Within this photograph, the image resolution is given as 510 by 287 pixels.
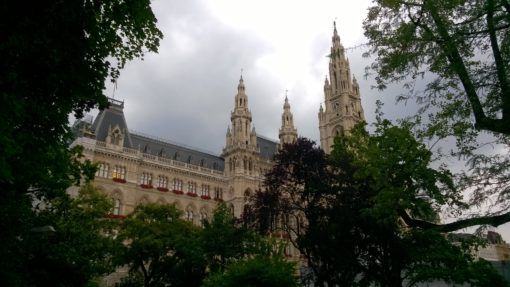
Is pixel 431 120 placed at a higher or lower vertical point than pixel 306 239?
higher

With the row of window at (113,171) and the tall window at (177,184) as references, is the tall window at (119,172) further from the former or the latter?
the tall window at (177,184)

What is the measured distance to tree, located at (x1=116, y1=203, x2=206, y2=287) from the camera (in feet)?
94.1

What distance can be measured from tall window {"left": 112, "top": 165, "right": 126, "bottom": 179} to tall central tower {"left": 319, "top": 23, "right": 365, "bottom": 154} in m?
33.7

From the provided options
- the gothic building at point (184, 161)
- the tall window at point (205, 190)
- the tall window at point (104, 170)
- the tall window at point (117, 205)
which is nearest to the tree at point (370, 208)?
the gothic building at point (184, 161)

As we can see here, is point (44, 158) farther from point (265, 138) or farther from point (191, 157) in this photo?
point (265, 138)

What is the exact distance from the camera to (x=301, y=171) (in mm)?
25734

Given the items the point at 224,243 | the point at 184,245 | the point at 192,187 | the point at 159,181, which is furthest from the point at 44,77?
the point at 192,187

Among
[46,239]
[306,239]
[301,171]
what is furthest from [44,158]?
[301,171]

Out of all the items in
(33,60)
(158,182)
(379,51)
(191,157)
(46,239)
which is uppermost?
(191,157)

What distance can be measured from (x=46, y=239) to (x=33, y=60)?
952cm

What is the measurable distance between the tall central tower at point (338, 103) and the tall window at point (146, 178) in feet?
98.8

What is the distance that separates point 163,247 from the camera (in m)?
30.5

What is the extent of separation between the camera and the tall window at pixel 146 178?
161ft

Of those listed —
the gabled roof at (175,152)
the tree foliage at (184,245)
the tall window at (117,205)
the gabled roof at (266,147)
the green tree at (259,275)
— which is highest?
the gabled roof at (266,147)
